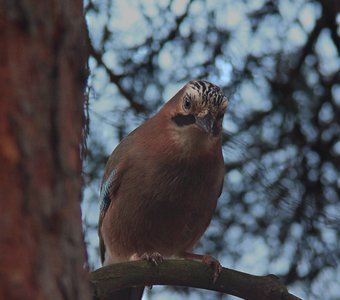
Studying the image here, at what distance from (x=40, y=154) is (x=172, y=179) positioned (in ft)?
8.98

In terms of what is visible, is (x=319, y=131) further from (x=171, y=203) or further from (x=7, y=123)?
(x=7, y=123)

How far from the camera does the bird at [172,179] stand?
4359 mm

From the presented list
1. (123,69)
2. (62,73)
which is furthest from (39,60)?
(123,69)

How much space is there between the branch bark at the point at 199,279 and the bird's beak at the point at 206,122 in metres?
0.99

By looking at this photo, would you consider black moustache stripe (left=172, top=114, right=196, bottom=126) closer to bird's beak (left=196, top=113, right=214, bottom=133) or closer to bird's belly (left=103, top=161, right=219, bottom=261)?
bird's beak (left=196, top=113, right=214, bottom=133)

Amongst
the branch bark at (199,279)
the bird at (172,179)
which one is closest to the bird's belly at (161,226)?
the bird at (172,179)

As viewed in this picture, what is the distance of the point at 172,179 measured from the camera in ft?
14.3

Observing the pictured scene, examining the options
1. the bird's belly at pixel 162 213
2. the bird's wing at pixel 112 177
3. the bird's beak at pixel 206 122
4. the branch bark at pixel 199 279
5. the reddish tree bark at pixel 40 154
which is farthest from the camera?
the bird's wing at pixel 112 177

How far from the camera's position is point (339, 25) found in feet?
16.8

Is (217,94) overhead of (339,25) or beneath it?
beneath

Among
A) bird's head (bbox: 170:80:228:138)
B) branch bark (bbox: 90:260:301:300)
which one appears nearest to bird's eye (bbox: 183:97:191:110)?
bird's head (bbox: 170:80:228:138)

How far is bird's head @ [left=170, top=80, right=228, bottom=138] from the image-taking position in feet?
14.1

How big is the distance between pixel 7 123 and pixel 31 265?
0.27m

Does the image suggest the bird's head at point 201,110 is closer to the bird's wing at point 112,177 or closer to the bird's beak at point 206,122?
the bird's beak at point 206,122
